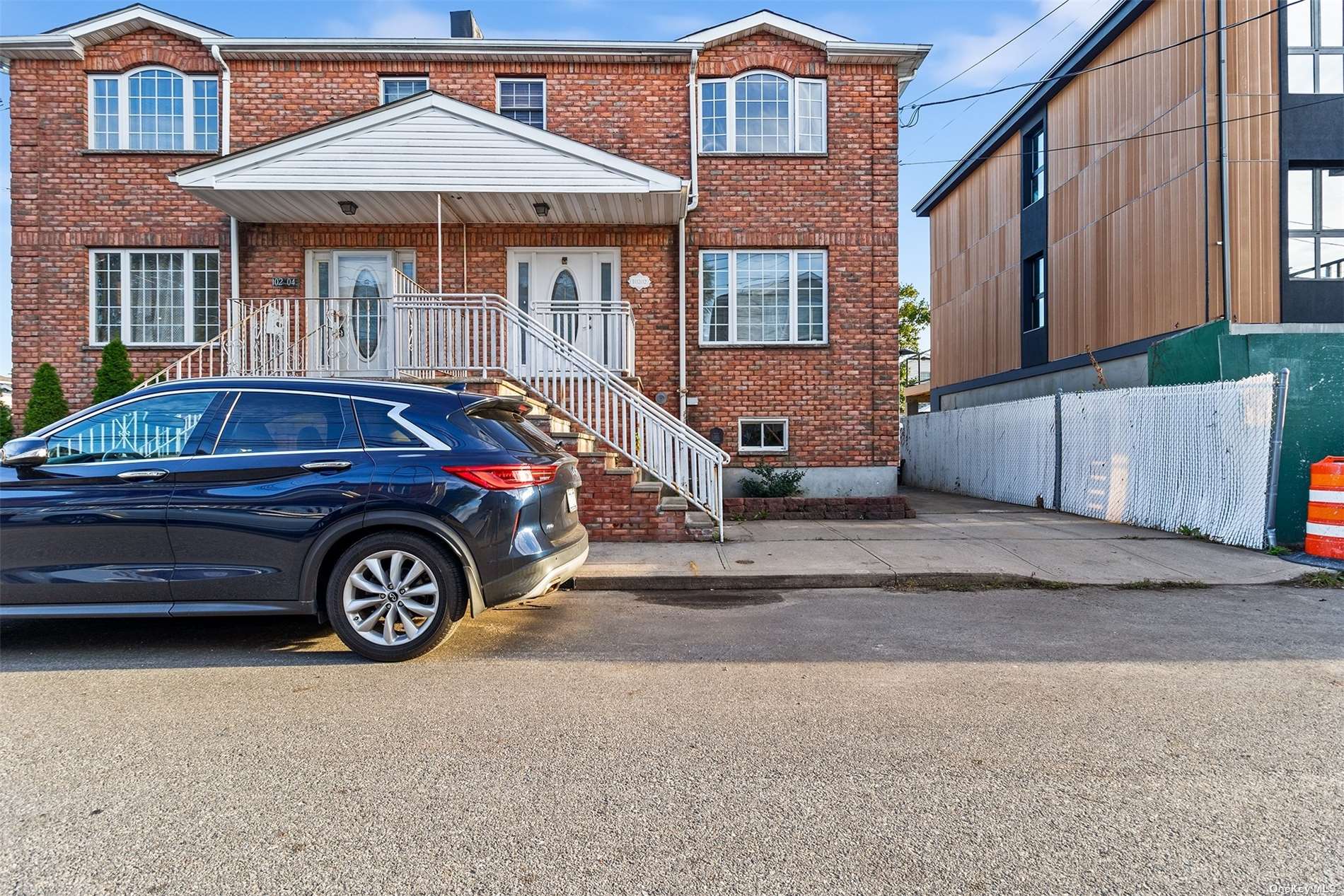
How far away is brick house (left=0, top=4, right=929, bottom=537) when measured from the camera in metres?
12.0

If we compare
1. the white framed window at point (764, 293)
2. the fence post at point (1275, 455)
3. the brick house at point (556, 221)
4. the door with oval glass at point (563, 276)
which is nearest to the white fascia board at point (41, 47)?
the brick house at point (556, 221)

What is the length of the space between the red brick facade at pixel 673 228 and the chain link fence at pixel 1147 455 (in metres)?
2.93

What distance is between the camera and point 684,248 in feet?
40.1

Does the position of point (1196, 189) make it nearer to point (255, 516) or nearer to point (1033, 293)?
point (1033, 293)

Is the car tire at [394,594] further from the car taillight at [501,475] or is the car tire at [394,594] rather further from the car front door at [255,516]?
the car taillight at [501,475]

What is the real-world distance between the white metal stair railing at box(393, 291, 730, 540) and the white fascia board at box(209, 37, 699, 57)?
Result: 5.06m

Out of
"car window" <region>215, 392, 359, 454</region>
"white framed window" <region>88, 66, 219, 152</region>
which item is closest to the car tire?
"car window" <region>215, 392, 359, 454</region>

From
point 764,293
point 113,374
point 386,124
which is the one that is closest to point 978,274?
point 764,293

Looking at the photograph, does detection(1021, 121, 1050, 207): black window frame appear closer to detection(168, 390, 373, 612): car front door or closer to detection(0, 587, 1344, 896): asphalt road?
detection(0, 587, 1344, 896): asphalt road

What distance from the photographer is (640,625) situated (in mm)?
5660

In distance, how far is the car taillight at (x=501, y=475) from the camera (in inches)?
186

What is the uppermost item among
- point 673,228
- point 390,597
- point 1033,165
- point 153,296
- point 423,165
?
point 1033,165

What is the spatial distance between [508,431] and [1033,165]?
66.9 feet

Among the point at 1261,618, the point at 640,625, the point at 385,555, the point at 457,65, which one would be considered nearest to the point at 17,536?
the point at 385,555
